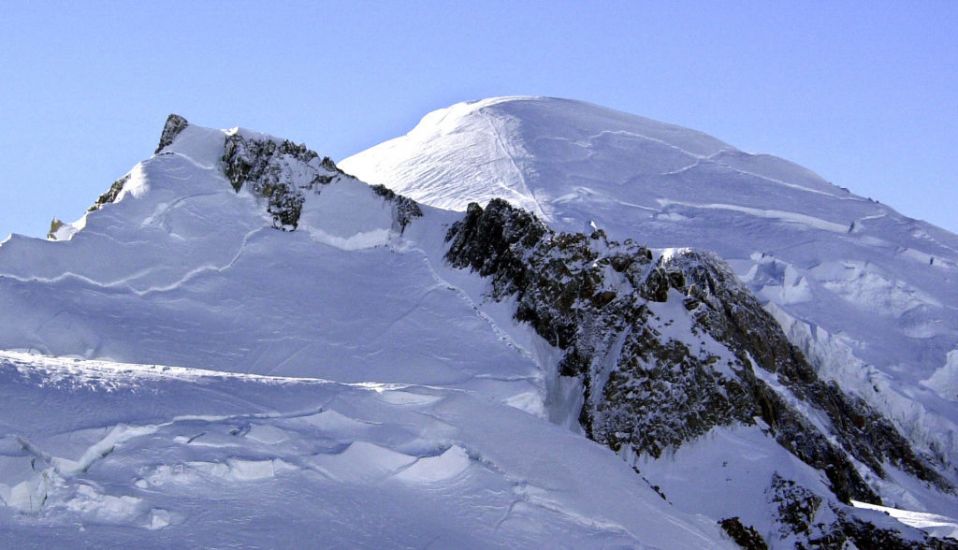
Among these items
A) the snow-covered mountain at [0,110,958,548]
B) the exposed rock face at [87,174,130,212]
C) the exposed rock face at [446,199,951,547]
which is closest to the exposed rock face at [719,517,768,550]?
the snow-covered mountain at [0,110,958,548]

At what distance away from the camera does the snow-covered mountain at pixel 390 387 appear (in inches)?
786

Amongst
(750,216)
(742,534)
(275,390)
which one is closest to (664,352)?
(742,534)

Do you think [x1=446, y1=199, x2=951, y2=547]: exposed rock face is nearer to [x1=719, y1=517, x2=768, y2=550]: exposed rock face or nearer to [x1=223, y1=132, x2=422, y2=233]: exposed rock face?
[x1=719, y1=517, x2=768, y2=550]: exposed rock face

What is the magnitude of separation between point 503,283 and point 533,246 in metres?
1.56

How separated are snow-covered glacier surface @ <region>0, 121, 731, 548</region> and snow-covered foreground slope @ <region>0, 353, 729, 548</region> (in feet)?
0.14

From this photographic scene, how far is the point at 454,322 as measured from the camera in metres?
33.7

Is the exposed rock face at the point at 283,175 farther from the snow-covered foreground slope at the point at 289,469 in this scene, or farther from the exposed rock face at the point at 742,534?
the exposed rock face at the point at 742,534

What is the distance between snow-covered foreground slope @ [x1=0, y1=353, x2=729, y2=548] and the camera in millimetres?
18516

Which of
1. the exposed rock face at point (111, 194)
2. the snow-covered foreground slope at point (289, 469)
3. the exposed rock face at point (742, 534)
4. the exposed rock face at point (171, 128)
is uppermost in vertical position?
the exposed rock face at point (171, 128)

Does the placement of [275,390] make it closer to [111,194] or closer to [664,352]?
[664,352]

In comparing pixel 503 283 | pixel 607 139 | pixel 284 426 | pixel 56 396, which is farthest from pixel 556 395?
pixel 607 139

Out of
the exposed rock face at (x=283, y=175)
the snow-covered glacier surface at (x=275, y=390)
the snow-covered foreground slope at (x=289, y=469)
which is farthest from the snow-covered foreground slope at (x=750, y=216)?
the snow-covered foreground slope at (x=289, y=469)

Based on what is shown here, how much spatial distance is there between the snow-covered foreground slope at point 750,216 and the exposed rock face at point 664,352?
2.80m

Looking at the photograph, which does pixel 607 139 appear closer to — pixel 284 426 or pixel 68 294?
pixel 68 294
